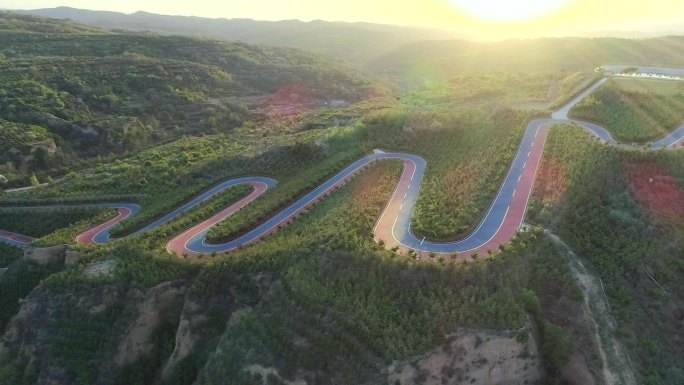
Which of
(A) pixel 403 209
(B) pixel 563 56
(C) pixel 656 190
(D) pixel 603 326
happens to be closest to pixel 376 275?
(A) pixel 403 209

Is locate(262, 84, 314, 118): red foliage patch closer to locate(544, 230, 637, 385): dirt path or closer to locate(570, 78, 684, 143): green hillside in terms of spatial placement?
locate(570, 78, 684, 143): green hillside

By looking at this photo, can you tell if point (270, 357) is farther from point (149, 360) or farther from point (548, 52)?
point (548, 52)

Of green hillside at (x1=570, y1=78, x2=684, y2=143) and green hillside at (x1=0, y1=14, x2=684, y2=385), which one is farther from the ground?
green hillside at (x1=570, y1=78, x2=684, y2=143)

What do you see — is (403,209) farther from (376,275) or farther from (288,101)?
(288,101)

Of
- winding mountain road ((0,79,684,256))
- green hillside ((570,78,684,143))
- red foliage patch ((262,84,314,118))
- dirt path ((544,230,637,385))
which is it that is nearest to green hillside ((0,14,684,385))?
dirt path ((544,230,637,385))

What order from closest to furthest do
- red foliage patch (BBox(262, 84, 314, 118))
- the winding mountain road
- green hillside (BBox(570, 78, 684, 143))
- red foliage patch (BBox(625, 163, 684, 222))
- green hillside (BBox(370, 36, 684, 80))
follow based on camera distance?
the winding mountain road → red foliage patch (BBox(625, 163, 684, 222)) → green hillside (BBox(570, 78, 684, 143)) → red foliage patch (BBox(262, 84, 314, 118)) → green hillside (BBox(370, 36, 684, 80))

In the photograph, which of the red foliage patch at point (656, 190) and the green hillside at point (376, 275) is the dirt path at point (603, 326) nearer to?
the green hillside at point (376, 275)
